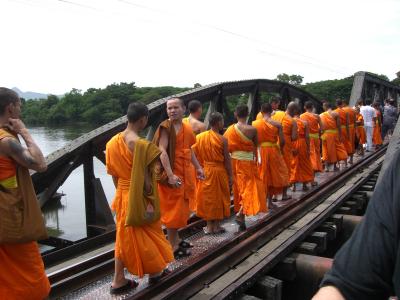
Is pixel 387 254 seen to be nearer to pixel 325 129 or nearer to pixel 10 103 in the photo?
pixel 10 103

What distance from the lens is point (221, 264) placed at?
14.8 feet

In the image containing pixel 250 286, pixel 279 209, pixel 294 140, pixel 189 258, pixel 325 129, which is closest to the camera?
pixel 250 286

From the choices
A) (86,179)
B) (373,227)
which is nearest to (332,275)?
(373,227)

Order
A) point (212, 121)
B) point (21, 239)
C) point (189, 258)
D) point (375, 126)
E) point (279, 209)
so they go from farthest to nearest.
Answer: point (375, 126) < point (279, 209) < point (212, 121) < point (189, 258) < point (21, 239)

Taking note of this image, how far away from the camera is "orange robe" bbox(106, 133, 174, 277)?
376 cm

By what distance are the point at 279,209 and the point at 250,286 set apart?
2.73 m

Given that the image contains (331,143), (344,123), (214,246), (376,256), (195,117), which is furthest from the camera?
(344,123)

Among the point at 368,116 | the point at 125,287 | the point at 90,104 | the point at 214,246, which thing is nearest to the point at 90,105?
the point at 90,104

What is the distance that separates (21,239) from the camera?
9.82 feet

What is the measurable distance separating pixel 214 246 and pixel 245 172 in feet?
5.06

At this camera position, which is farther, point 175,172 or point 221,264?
point 175,172

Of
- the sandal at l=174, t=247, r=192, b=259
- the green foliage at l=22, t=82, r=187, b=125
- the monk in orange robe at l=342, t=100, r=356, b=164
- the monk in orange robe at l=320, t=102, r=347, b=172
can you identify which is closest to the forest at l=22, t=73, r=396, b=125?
the green foliage at l=22, t=82, r=187, b=125

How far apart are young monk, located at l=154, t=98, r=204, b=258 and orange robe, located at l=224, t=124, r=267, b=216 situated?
1.28 m

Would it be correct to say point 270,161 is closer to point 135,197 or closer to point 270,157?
point 270,157
